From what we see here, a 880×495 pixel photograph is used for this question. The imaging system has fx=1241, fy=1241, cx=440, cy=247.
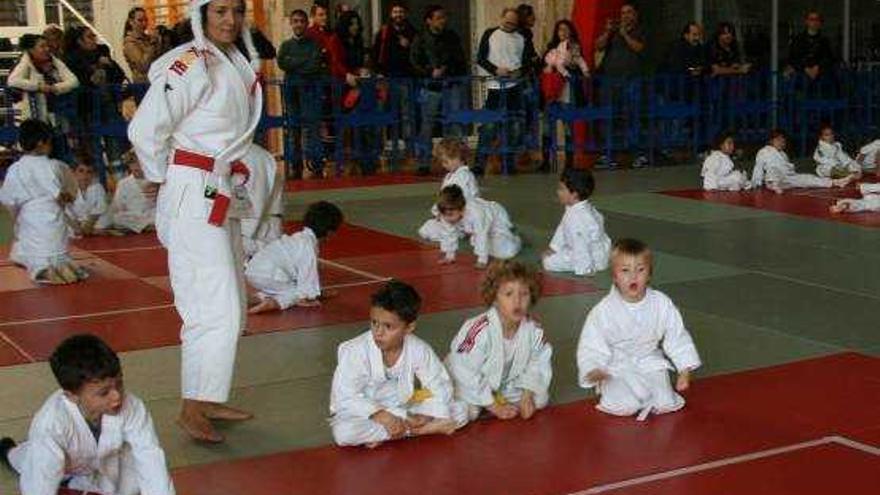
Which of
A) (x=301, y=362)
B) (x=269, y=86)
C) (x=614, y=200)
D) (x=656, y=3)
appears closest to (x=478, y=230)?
(x=301, y=362)

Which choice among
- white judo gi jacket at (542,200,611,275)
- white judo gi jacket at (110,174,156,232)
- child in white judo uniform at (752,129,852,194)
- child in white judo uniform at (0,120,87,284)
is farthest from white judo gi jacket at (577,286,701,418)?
child in white judo uniform at (752,129,852,194)

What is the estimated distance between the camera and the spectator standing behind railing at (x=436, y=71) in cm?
1648

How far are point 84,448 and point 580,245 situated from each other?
567cm

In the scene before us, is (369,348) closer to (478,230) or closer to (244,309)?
(244,309)

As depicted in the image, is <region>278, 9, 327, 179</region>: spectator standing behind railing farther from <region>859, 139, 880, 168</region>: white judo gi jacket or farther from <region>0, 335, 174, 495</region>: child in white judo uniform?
<region>0, 335, 174, 495</region>: child in white judo uniform

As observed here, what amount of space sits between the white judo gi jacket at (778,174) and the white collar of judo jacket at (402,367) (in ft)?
30.8

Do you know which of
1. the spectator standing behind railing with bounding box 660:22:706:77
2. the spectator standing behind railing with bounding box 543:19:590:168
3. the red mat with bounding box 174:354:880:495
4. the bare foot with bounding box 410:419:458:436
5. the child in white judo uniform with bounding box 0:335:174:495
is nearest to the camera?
the child in white judo uniform with bounding box 0:335:174:495

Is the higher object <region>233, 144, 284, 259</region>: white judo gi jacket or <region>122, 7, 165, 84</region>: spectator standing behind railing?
<region>122, 7, 165, 84</region>: spectator standing behind railing

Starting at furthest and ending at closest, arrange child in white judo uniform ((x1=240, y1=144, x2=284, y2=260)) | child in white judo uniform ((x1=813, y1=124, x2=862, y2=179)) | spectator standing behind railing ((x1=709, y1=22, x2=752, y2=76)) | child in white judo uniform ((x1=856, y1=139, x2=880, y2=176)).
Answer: spectator standing behind railing ((x1=709, y1=22, x2=752, y2=76)) → child in white judo uniform ((x1=856, y1=139, x2=880, y2=176)) → child in white judo uniform ((x1=813, y1=124, x2=862, y2=179)) → child in white judo uniform ((x1=240, y1=144, x2=284, y2=260))

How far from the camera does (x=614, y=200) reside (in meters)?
13.7

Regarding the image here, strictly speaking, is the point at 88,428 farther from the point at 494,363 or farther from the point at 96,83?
the point at 96,83

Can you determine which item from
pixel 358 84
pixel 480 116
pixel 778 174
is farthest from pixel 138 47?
pixel 778 174

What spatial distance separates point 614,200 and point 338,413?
8752 mm

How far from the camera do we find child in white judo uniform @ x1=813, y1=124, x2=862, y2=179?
47.7ft
